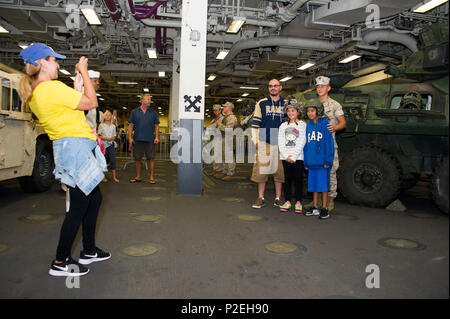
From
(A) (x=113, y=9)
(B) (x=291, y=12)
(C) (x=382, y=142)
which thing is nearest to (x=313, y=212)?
(C) (x=382, y=142)

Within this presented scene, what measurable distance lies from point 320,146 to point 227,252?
2.20 metres

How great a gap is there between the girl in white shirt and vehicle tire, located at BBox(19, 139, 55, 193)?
14.3 ft

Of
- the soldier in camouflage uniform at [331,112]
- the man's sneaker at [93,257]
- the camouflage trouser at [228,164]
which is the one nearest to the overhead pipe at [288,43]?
the camouflage trouser at [228,164]

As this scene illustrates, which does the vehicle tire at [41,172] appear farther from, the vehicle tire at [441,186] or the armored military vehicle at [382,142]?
the vehicle tire at [441,186]

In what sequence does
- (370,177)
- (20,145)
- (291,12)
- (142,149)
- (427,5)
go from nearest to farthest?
(370,177) → (20,145) → (142,149) → (427,5) → (291,12)

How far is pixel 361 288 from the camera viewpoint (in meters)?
2.46

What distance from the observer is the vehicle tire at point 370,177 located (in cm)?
523

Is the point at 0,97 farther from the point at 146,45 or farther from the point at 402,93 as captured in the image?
the point at 146,45

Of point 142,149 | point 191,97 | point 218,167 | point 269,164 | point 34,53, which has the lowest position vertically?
point 218,167

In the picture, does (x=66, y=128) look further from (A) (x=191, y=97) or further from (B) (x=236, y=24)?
(B) (x=236, y=24)

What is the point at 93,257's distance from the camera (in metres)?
3.00

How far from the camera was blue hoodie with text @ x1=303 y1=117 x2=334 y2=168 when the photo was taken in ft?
15.3

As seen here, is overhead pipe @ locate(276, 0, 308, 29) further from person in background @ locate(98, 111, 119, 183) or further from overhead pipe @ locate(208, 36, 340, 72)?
person in background @ locate(98, 111, 119, 183)
